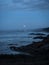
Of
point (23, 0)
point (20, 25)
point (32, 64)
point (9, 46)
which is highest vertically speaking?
point (23, 0)

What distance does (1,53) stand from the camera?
3.49 m

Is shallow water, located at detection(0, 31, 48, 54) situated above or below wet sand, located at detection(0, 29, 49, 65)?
above

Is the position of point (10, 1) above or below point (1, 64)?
above

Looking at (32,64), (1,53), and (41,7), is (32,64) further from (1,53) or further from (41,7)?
(41,7)

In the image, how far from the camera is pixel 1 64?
349 centimetres

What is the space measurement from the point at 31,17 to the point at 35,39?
29cm

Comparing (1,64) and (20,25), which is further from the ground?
(20,25)

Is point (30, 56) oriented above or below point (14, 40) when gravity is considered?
below

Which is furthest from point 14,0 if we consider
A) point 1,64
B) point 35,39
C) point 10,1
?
point 1,64

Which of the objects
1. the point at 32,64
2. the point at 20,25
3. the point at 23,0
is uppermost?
the point at 23,0

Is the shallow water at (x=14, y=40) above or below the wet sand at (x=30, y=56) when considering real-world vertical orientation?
above

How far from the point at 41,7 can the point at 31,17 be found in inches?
7.2

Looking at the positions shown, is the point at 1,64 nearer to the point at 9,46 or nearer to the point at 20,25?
the point at 9,46

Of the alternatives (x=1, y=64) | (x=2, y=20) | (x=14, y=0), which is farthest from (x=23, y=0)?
(x=1, y=64)
